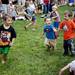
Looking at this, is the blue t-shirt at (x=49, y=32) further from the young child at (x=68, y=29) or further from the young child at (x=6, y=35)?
the young child at (x=6, y=35)

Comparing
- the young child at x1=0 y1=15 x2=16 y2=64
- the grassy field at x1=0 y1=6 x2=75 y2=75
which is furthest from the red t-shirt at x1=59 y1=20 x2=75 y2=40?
the young child at x1=0 y1=15 x2=16 y2=64

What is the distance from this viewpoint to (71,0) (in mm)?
Answer: 27891

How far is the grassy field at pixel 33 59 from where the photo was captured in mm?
10664

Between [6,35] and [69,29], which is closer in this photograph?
[6,35]

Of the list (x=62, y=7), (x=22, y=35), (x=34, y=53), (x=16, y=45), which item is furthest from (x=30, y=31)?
(x=62, y=7)

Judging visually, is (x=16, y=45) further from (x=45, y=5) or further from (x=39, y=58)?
(x=45, y=5)

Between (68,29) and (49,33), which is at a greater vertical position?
(68,29)

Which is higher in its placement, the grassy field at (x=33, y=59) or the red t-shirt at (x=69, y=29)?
the red t-shirt at (x=69, y=29)

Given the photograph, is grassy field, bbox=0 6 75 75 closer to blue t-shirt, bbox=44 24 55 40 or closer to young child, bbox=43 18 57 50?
young child, bbox=43 18 57 50

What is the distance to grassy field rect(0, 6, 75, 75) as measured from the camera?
10664 mm

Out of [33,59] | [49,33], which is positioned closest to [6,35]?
[33,59]

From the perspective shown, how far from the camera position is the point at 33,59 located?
12.0 m

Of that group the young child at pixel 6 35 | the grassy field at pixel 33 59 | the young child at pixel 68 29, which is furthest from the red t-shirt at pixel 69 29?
the young child at pixel 6 35

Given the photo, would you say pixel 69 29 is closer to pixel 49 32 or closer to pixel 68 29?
pixel 68 29
